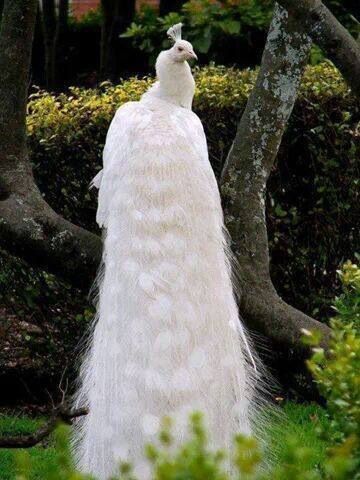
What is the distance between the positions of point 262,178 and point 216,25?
585 cm

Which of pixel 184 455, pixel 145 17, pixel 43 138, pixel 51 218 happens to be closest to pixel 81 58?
pixel 145 17

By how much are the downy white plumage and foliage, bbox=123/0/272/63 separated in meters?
Answer: 5.86

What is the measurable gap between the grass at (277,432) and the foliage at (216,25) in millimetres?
5547

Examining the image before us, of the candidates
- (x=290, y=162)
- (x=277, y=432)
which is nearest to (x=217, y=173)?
(x=290, y=162)

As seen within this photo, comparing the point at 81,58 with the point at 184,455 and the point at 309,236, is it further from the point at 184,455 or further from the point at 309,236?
the point at 184,455

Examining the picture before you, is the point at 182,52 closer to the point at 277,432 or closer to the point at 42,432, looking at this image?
the point at 277,432

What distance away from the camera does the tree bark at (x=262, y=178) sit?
5.50 meters

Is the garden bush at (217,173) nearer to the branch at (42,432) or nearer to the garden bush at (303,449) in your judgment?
the branch at (42,432)

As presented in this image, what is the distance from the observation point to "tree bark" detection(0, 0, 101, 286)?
18.4 ft

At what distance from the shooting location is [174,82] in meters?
5.40

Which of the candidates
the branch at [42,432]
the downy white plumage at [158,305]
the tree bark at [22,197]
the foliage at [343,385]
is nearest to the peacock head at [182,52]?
the downy white plumage at [158,305]

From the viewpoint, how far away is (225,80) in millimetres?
6637

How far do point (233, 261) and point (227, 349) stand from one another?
0.71m

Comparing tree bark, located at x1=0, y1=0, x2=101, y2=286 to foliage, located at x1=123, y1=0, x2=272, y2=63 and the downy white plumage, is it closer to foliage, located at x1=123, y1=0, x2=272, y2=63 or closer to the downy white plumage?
the downy white plumage
